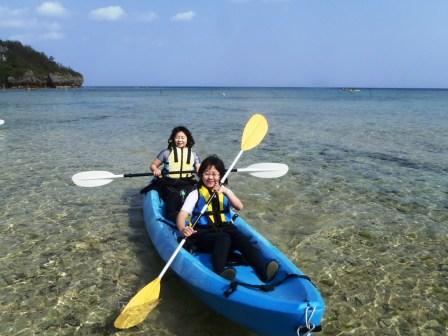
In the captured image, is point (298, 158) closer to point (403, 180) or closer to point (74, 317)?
point (403, 180)

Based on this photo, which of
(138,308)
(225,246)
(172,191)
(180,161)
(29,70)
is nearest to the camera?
(138,308)

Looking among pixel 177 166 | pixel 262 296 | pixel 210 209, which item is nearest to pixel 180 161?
pixel 177 166

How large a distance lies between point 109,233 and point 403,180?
7.11m

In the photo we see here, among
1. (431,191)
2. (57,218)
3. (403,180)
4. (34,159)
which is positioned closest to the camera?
(57,218)

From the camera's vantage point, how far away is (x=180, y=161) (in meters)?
7.15

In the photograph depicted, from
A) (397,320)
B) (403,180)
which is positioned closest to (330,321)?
(397,320)

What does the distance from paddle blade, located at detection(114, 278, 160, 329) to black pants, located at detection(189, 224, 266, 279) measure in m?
0.70

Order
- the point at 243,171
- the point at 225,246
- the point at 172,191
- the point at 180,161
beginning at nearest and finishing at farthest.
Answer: the point at 225,246 < the point at 172,191 < the point at 243,171 < the point at 180,161

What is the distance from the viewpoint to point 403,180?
9.88m

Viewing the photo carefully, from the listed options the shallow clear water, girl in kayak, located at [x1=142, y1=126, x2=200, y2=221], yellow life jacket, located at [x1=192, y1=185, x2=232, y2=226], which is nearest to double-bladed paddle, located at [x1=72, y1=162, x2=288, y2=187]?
girl in kayak, located at [x1=142, y1=126, x2=200, y2=221]

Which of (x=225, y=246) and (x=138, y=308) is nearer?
(x=138, y=308)

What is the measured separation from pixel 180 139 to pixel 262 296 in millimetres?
4008

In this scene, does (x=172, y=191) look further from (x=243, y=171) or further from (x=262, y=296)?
(x=262, y=296)

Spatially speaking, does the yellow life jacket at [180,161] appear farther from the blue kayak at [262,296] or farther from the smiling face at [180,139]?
the blue kayak at [262,296]
